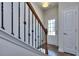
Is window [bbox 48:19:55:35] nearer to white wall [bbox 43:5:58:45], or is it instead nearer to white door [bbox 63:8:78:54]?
white wall [bbox 43:5:58:45]

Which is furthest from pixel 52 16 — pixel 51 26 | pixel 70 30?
pixel 70 30

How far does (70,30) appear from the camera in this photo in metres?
4.73

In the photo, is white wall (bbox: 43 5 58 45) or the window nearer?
white wall (bbox: 43 5 58 45)

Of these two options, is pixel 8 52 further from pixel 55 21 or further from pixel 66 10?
pixel 55 21

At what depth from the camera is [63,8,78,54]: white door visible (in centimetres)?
459

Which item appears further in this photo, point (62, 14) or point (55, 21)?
point (55, 21)

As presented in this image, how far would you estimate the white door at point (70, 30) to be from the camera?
4.59 meters

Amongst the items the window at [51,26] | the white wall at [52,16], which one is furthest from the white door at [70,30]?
the window at [51,26]

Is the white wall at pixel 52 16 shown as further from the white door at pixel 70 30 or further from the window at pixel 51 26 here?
the white door at pixel 70 30

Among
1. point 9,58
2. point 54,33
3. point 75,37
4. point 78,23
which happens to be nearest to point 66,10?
point 78,23

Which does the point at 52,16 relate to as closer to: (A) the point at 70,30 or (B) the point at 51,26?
(B) the point at 51,26

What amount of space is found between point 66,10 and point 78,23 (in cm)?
85

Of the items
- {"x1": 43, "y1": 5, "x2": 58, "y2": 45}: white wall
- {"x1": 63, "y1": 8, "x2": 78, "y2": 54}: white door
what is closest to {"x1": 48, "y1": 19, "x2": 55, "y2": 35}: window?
{"x1": 43, "y1": 5, "x2": 58, "y2": 45}: white wall

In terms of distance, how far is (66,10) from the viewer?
487 centimetres
